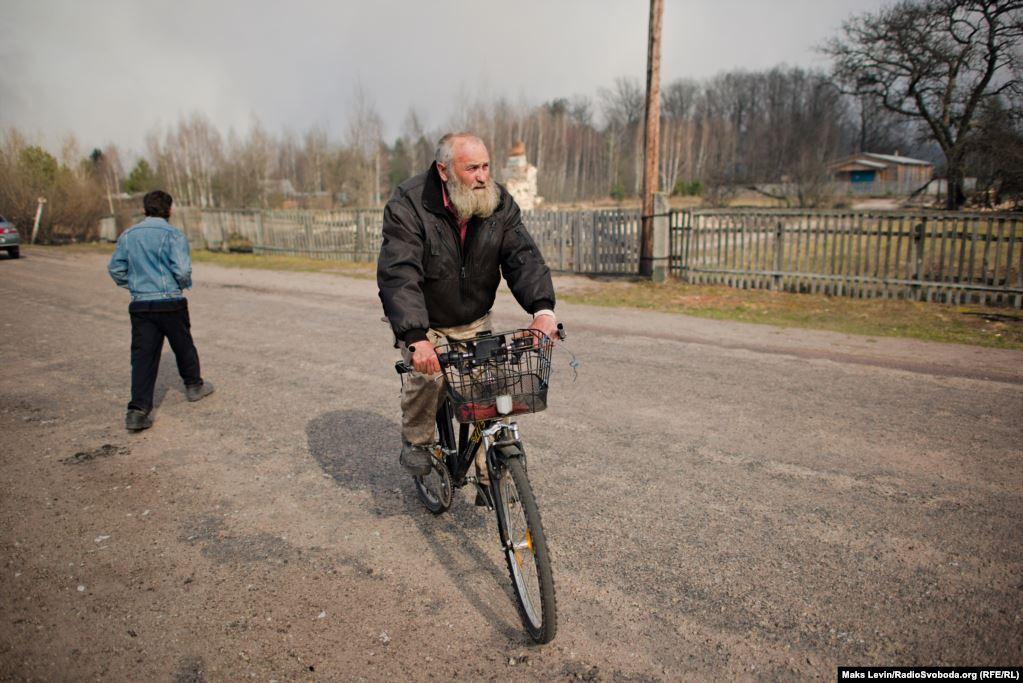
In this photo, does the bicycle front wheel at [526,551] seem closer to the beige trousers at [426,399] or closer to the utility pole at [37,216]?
the beige trousers at [426,399]

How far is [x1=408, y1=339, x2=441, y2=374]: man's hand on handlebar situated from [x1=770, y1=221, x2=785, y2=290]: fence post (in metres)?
11.5

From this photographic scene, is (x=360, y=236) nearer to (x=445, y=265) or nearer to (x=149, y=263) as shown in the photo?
(x=149, y=263)

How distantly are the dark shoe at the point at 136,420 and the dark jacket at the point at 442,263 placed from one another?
341 centimetres

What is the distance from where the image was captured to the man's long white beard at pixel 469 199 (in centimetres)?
316

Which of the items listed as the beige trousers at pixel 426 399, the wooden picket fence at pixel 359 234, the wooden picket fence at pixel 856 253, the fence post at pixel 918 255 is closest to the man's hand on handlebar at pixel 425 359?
the beige trousers at pixel 426 399

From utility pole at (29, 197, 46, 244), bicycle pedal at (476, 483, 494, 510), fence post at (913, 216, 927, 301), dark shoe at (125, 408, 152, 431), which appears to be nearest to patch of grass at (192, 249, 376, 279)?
dark shoe at (125, 408, 152, 431)

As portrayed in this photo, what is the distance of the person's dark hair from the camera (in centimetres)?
570

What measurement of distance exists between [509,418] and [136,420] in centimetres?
401

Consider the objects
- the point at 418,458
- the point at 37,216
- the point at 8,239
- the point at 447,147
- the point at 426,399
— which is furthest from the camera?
the point at 37,216

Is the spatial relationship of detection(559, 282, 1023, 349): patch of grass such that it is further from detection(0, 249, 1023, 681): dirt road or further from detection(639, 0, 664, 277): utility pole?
detection(0, 249, 1023, 681): dirt road

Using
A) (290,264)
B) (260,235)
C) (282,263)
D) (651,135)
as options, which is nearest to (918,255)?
(651,135)

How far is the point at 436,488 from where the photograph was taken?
3799mm

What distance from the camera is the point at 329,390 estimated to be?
638 centimetres

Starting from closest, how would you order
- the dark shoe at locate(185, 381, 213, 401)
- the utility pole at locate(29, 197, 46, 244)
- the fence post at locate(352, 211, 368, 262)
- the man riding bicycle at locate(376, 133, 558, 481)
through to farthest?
1. the man riding bicycle at locate(376, 133, 558, 481)
2. the dark shoe at locate(185, 381, 213, 401)
3. the fence post at locate(352, 211, 368, 262)
4. the utility pole at locate(29, 197, 46, 244)
